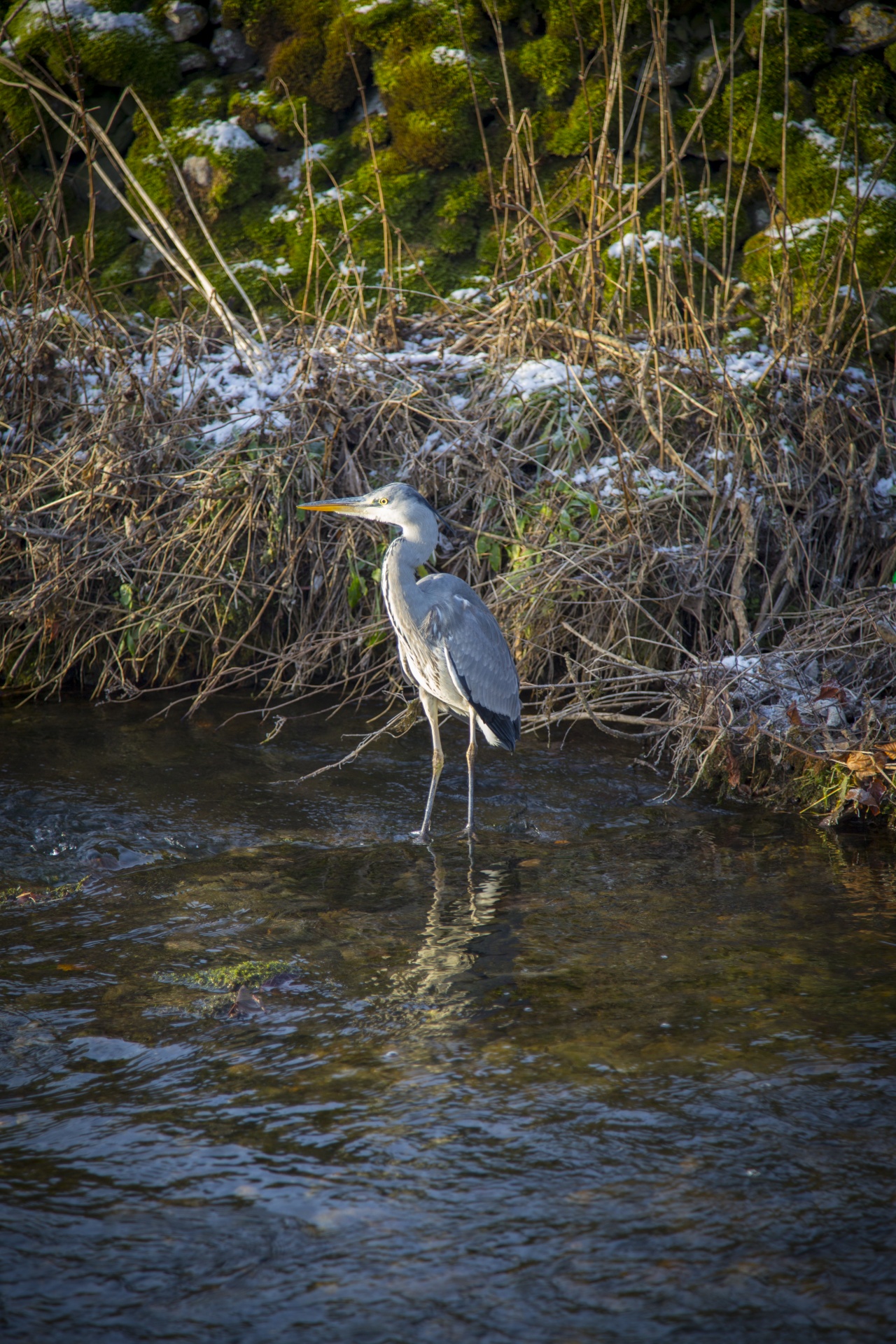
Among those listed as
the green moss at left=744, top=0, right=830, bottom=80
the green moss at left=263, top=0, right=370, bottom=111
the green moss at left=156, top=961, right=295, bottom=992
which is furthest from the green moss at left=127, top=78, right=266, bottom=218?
the green moss at left=156, top=961, right=295, bottom=992

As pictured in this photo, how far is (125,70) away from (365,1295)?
8201 millimetres

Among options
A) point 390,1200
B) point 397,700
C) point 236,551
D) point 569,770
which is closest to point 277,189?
point 236,551

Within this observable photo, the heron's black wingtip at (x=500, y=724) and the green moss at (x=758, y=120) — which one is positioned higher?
the green moss at (x=758, y=120)

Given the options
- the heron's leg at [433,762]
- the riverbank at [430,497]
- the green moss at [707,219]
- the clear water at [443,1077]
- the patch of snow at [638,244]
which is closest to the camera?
the clear water at [443,1077]

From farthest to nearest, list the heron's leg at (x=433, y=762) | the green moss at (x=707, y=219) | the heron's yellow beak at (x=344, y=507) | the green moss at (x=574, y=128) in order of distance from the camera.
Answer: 1. the green moss at (x=574, y=128)
2. the green moss at (x=707, y=219)
3. the heron's yellow beak at (x=344, y=507)
4. the heron's leg at (x=433, y=762)

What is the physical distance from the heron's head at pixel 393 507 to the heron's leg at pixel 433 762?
0.77 m

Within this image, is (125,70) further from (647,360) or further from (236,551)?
(647,360)

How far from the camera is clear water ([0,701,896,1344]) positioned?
1.77 metres

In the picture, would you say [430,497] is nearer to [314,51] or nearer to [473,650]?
[473,650]

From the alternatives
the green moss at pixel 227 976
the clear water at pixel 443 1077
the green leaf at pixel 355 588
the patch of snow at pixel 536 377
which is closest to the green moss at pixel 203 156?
the patch of snow at pixel 536 377

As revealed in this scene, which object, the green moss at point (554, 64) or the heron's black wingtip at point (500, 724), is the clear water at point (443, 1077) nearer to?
the heron's black wingtip at point (500, 724)

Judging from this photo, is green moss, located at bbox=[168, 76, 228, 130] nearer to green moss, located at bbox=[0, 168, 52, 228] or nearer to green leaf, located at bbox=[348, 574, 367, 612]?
green moss, located at bbox=[0, 168, 52, 228]

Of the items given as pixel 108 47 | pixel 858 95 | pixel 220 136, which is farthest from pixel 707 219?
pixel 108 47

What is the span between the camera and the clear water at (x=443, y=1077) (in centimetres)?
177
